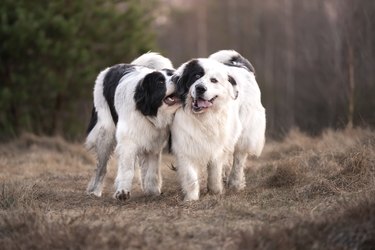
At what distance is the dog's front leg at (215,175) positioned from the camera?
6.98 m

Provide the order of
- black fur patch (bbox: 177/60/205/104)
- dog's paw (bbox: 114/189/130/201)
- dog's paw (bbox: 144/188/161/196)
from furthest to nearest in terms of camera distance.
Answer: dog's paw (bbox: 144/188/161/196) < dog's paw (bbox: 114/189/130/201) < black fur patch (bbox: 177/60/205/104)

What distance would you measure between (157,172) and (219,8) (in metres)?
37.0

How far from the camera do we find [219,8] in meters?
43.4

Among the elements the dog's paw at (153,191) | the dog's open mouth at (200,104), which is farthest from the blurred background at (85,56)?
the dog's open mouth at (200,104)

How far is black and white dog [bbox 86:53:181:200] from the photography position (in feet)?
22.3

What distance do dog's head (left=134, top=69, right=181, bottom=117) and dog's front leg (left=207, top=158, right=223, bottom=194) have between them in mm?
721

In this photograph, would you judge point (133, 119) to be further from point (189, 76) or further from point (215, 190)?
point (215, 190)

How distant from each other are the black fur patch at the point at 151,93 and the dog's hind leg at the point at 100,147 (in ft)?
3.30

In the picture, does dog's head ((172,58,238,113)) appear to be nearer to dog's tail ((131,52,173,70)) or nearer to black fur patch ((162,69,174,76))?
black fur patch ((162,69,174,76))

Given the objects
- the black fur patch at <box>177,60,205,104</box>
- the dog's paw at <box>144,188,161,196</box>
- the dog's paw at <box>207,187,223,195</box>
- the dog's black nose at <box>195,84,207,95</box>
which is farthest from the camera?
the dog's paw at <box>144,188,161,196</box>

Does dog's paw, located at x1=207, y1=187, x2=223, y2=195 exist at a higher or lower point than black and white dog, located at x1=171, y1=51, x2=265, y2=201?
lower

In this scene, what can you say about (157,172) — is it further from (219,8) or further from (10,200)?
(219,8)

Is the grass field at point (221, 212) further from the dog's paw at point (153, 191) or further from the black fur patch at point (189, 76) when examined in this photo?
the black fur patch at point (189, 76)

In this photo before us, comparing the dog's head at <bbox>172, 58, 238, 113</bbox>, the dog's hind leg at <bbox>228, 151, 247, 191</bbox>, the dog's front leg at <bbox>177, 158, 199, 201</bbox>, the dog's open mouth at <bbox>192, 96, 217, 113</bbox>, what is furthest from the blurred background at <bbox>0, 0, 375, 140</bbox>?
the dog's open mouth at <bbox>192, 96, 217, 113</bbox>
